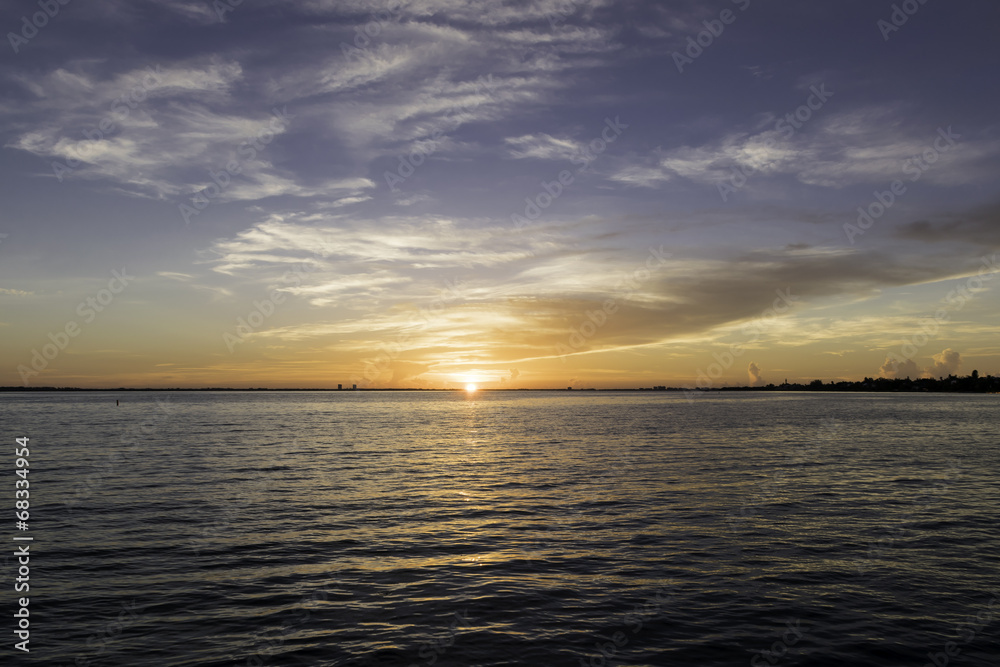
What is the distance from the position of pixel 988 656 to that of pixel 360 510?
27.3 meters

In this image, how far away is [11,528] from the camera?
27.0 metres

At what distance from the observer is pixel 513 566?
22.0 m

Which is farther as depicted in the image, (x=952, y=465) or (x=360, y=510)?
(x=952, y=465)

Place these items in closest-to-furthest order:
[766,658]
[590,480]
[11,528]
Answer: [766,658] < [11,528] < [590,480]

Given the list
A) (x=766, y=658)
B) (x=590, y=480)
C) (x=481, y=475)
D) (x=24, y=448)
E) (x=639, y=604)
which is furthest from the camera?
(x=24, y=448)

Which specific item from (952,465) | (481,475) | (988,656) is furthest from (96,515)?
(952,465)

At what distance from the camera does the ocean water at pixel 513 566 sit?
50.3 ft

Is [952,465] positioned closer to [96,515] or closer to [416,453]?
[416,453]

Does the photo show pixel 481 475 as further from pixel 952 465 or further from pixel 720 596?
pixel 952 465

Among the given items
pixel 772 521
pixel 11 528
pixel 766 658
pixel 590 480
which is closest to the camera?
pixel 766 658

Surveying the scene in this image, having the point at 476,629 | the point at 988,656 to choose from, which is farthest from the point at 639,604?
the point at 988,656

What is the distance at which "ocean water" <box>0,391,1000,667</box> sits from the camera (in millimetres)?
15344

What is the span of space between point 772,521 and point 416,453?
40369 millimetres

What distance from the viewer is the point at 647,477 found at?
4300cm
